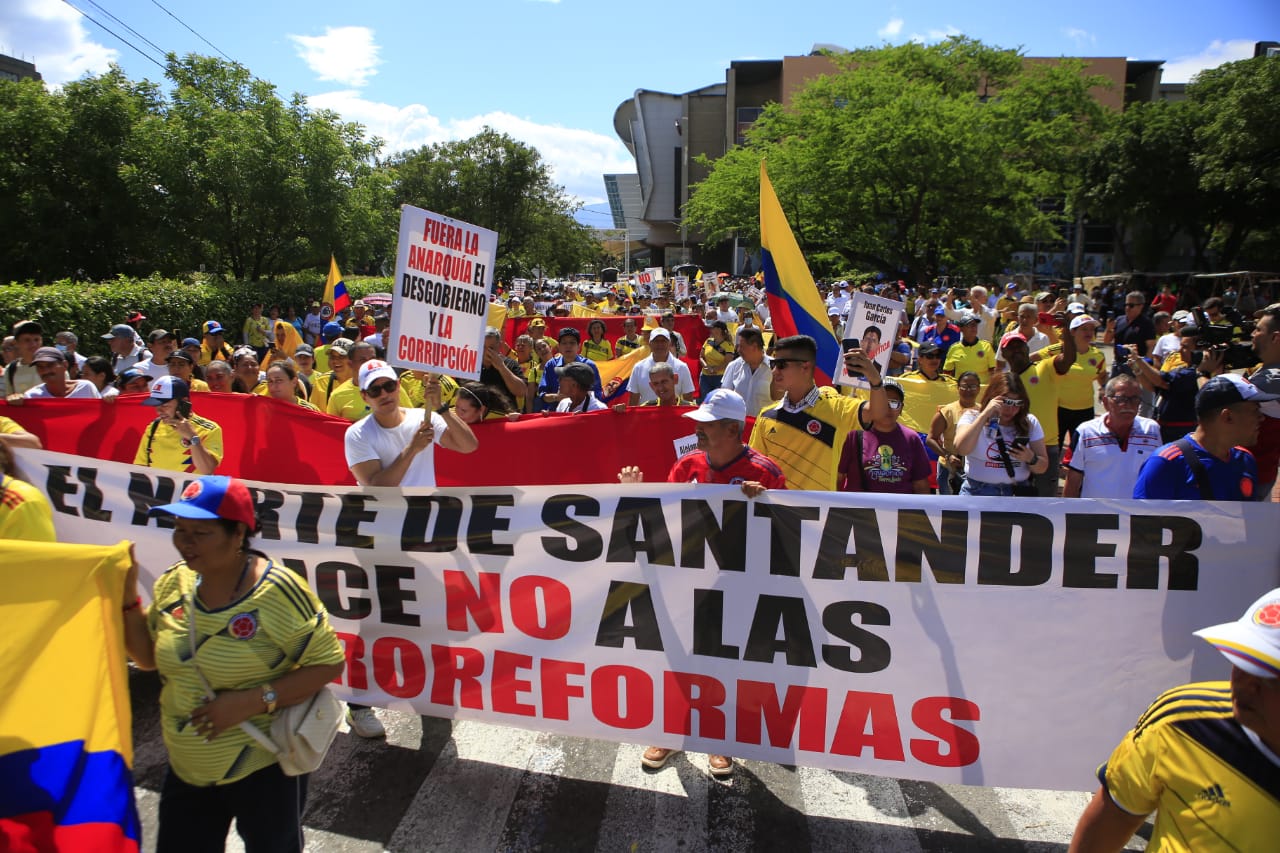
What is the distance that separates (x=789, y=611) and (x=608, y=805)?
124cm

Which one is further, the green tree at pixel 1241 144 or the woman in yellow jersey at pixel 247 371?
the green tree at pixel 1241 144

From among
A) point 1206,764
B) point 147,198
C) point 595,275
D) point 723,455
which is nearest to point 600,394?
point 723,455

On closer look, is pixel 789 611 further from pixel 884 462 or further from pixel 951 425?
pixel 951 425

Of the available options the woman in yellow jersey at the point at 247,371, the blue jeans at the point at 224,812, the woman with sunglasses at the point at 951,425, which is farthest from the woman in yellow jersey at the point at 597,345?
the blue jeans at the point at 224,812

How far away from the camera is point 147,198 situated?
22906 millimetres

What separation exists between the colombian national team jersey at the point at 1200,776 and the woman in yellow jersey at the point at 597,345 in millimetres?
10499

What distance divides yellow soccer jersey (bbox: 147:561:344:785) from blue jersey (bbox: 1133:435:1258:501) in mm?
3669

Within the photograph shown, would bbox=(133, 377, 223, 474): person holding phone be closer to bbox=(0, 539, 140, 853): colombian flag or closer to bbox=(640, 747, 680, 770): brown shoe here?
bbox=(0, 539, 140, 853): colombian flag

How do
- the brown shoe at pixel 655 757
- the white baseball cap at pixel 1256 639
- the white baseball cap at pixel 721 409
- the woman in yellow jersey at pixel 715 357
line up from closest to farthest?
the white baseball cap at pixel 1256 639
the white baseball cap at pixel 721 409
the brown shoe at pixel 655 757
the woman in yellow jersey at pixel 715 357

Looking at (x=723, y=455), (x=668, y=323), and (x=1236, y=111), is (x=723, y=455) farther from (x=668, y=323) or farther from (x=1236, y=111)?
(x=1236, y=111)

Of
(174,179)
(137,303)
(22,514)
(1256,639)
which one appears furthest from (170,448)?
(174,179)

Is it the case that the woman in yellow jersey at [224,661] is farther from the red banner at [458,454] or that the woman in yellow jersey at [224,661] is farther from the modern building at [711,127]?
the modern building at [711,127]

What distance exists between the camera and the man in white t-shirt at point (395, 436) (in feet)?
14.7

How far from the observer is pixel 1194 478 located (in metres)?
3.71
